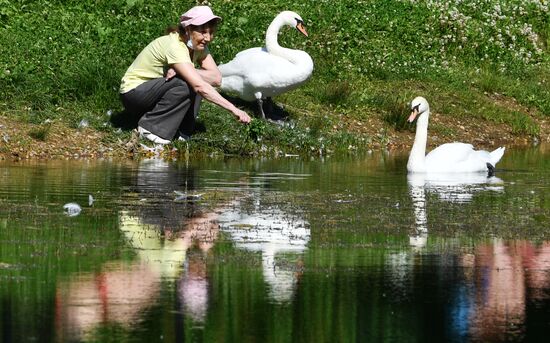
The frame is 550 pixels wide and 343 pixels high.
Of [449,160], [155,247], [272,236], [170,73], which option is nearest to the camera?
[155,247]

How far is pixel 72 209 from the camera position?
11.6 meters

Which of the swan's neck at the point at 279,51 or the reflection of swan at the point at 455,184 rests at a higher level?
the swan's neck at the point at 279,51

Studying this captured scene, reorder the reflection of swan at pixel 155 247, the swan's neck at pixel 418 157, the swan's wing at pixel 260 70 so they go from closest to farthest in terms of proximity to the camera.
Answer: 1. the reflection of swan at pixel 155 247
2. the swan's neck at pixel 418 157
3. the swan's wing at pixel 260 70

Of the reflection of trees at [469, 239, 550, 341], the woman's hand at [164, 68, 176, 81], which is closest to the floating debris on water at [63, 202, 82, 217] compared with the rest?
the reflection of trees at [469, 239, 550, 341]

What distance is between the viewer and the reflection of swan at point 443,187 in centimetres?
1179

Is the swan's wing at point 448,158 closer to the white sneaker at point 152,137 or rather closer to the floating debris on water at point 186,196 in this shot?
the white sneaker at point 152,137

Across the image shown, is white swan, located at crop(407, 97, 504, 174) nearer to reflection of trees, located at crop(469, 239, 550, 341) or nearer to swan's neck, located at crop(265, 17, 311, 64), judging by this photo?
swan's neck, located at crop(265, 17, 311, 64)

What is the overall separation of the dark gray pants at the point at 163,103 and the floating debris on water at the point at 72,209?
19.2ft

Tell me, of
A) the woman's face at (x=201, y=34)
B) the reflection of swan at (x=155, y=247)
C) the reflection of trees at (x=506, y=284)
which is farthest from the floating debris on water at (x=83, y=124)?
the reflection of trees at (x=506, y=284)

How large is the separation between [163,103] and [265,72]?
7.35 ft

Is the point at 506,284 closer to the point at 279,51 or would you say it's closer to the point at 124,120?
the point at 124,120

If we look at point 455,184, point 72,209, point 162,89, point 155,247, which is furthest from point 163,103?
point 155,247

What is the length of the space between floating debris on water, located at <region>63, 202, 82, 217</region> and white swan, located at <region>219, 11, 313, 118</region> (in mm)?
7799

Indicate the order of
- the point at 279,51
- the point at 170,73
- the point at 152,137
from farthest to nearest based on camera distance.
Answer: the point at 279,51, the point at 152,137, the point at 170,73
